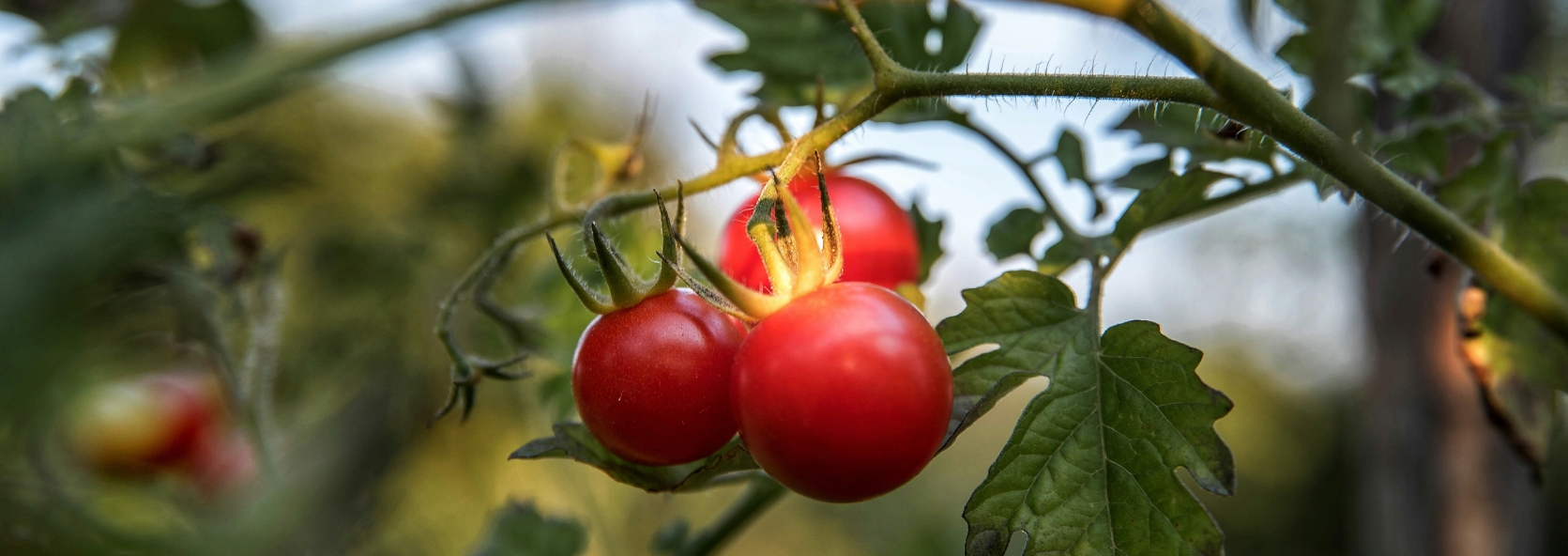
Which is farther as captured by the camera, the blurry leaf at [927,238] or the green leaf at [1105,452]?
the blurry leaf at [927,238]

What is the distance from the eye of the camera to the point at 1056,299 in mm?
515

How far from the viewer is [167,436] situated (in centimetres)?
114

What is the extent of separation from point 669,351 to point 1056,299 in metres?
0.22

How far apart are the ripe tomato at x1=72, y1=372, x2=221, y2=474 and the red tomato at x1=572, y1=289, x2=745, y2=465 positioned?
87 centimetres

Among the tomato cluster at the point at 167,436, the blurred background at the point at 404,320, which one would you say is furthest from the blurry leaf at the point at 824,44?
the tomato cluster at the point at 167,436

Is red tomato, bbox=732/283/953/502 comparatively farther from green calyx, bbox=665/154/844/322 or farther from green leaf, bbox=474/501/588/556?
green leaf, bbox=474/501/588/556

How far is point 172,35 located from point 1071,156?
0.98 metres

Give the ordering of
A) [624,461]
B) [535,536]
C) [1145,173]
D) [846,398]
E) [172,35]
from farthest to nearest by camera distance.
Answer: [172,35] → [535,536] → [1145,173] → [624,461] → [846,398]

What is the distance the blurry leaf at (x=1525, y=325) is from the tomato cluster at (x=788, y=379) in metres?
0.55

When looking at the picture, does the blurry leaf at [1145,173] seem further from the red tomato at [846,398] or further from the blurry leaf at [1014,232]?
the red tomato at [846,398]

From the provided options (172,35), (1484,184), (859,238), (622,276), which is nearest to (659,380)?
(622,276)

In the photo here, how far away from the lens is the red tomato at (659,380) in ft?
1.44

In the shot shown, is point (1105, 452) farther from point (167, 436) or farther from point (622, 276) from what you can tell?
point (167, 436)

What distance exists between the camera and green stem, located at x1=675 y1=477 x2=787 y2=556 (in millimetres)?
680
